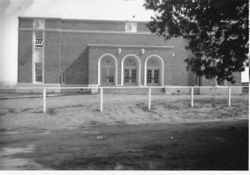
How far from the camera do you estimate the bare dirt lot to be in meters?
6.84

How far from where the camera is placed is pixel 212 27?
30.5 ft

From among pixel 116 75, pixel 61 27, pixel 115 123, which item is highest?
pixel 61 27

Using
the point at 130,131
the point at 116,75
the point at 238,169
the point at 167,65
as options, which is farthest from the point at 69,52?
the point at 238,169

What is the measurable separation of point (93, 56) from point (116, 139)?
63.4 feet

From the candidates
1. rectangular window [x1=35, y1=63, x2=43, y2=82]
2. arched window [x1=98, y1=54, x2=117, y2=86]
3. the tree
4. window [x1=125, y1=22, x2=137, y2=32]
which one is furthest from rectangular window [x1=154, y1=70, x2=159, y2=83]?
the tree

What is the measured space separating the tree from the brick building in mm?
18035

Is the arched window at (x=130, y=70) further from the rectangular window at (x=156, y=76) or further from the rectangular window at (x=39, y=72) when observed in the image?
the rectangular window at (x=39, y=72)

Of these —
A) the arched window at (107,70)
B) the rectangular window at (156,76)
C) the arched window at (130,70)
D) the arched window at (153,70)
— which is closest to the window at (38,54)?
the arched window at (107,70)

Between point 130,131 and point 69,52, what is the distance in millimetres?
19599

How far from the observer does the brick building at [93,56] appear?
28.0 m

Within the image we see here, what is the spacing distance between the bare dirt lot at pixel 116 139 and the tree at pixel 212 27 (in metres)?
2.23

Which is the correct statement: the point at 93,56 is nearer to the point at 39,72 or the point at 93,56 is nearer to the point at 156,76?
the point at 39,72

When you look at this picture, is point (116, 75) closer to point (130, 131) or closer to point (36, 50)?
point (36, 50)

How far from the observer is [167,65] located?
28375 mm
